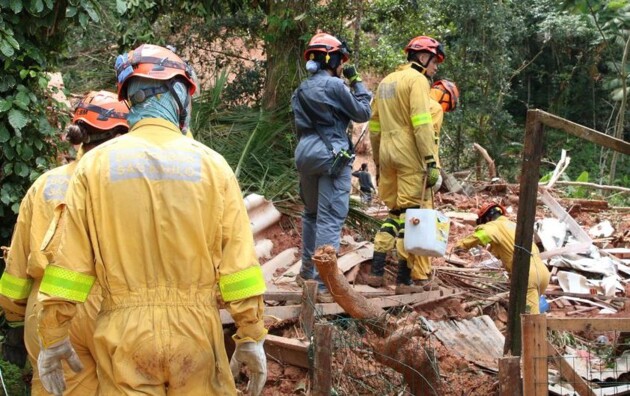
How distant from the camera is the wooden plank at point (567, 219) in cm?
1099

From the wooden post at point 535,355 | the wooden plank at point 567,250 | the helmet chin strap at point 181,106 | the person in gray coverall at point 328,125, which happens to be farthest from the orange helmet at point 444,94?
the helmet chin strap at point 181,106

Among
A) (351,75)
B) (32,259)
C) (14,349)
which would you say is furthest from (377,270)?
(32,259)

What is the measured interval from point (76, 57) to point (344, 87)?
793 cm

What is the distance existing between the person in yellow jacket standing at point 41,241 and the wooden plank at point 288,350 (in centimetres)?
211

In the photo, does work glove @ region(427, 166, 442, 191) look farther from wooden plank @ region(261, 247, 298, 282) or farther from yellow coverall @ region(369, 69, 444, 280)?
wooden plank @ region(261, 247, 298, 282)

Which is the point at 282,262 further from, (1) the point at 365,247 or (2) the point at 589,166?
(2) the point at 589,166

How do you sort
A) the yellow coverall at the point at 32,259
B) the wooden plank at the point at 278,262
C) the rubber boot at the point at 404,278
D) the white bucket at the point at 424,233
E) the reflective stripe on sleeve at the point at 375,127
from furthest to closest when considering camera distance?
the reflective stripe on sleeve at the point at 375,127, the wooden plank at the point at 278,262, the rubber boot at the point at 404,278, the white bucket at the point at 424,233, the yellow coverall at the point at 32,259

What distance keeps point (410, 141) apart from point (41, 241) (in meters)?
4.23

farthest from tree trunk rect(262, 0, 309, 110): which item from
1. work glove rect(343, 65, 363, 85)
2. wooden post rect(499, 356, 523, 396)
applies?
wooden post rect(499, 356, 523, 396)

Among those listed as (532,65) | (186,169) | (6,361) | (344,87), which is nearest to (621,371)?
(344,87)

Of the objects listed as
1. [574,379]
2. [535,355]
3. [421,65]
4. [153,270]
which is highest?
[421,65]

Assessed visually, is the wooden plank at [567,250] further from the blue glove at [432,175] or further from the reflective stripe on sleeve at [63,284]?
the reflective stripe on sleeve at [63,284]

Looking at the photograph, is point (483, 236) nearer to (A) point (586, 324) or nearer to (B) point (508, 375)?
(A) point (586, 324)

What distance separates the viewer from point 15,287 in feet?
15.0
